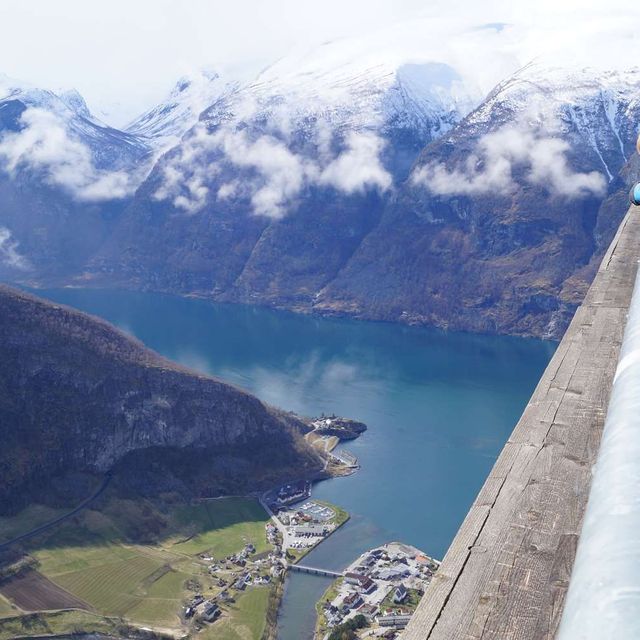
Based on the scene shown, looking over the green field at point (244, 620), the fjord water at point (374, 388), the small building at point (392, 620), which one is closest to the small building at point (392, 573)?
the fjord water at point (374, 388)

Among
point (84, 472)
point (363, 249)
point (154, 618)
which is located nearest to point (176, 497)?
point (84, 472)

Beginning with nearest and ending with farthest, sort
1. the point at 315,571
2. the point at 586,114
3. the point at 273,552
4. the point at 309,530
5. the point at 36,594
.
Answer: the point at 36,594 → the point at 315,571 → the point at 273,552 → the point at 309,530 → the point at 586,114

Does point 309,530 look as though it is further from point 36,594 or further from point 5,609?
point 5,609

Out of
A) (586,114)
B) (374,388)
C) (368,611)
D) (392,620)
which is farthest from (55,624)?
(586,114)

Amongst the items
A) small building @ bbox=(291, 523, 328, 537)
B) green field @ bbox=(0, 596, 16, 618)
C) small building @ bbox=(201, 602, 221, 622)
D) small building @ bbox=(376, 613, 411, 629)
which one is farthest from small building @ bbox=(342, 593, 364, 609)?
green field @ bbox=(0, 596, 16, 618)

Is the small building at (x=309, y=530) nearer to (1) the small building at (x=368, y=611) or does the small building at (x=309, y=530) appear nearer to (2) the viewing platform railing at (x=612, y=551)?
(1) the small building at (x=368, y=611)

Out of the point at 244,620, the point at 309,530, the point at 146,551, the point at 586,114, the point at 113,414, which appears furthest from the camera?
the point at 586,114

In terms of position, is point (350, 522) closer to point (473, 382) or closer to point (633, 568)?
point (473, 382)

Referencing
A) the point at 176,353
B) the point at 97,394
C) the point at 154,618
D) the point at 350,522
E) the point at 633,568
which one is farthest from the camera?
the point at 176,353
